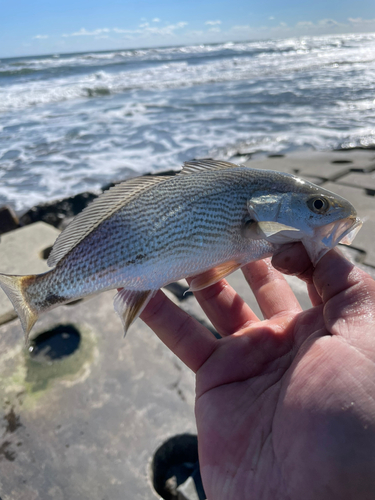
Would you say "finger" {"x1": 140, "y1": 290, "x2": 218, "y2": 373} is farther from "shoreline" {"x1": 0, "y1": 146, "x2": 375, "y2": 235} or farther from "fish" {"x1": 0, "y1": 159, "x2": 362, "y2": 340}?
"shoreline" {"x1": 0, "y1": 146, "x2": 375, "y2": 235}

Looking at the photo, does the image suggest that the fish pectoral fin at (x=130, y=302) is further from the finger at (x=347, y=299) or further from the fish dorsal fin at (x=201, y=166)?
the finger at (x=347, y=299)

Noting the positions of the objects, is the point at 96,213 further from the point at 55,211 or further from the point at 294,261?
the point at 55,211

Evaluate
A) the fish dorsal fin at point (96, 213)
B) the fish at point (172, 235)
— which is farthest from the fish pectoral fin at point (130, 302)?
the fish dorsal fin at point (96, 213)

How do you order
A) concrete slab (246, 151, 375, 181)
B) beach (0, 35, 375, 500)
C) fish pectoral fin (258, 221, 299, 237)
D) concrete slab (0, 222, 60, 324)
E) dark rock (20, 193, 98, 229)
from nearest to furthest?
1. fish pectoral fin (258, 221, 299, 237)
2. beach (0, 35, 375, 500)
3. concrete slab (0, 222, 60, 324)
4. dark rock (20, 193, 98, 229)
5. concrete slab (246, 151, 375, 181)

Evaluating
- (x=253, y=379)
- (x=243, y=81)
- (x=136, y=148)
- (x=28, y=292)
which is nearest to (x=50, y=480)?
(x=28, y=292)

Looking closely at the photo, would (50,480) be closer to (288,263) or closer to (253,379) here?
(253,379)

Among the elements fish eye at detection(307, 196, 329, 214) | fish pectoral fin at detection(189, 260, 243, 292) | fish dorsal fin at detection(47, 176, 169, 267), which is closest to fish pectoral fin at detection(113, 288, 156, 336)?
fish pectoral fin at detection(189, 260, 243, 292)
